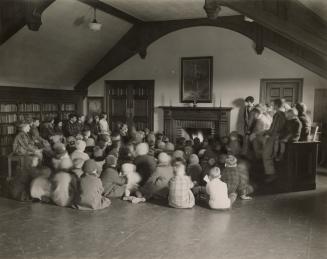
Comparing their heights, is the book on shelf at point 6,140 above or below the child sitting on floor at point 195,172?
above

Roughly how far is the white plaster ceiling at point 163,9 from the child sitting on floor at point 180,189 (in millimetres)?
4523

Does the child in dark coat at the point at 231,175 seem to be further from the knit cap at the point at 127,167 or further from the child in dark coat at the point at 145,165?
the knit cap at the point at 127,167

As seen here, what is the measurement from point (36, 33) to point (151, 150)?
4168 mm

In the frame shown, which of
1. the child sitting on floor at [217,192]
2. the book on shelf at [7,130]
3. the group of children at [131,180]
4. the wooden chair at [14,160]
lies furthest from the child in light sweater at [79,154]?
the book on shelf at [7,130]

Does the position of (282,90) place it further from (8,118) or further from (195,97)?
(8,118)

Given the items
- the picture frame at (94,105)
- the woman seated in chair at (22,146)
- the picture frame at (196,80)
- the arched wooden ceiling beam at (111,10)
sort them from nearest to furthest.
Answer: the woman seated in chair at (22,146), the arched wooden ceiling beam at (111,10), the picture frame at (196,80), the picture frame at (94,105)

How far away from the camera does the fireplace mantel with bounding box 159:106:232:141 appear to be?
9.98 meters

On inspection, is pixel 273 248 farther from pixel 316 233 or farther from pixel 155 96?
pixel 155 96

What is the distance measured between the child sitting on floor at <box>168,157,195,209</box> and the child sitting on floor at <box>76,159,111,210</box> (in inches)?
40.3

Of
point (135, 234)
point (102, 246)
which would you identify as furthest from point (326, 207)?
point (102, 246)

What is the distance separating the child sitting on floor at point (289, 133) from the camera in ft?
20.0

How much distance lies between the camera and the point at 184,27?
33.6ft

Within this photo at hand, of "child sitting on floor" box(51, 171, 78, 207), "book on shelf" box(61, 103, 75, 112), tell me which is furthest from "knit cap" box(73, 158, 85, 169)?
"book on shelf" box(61, 103, 75, 112)

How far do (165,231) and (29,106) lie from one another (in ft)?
23.5
